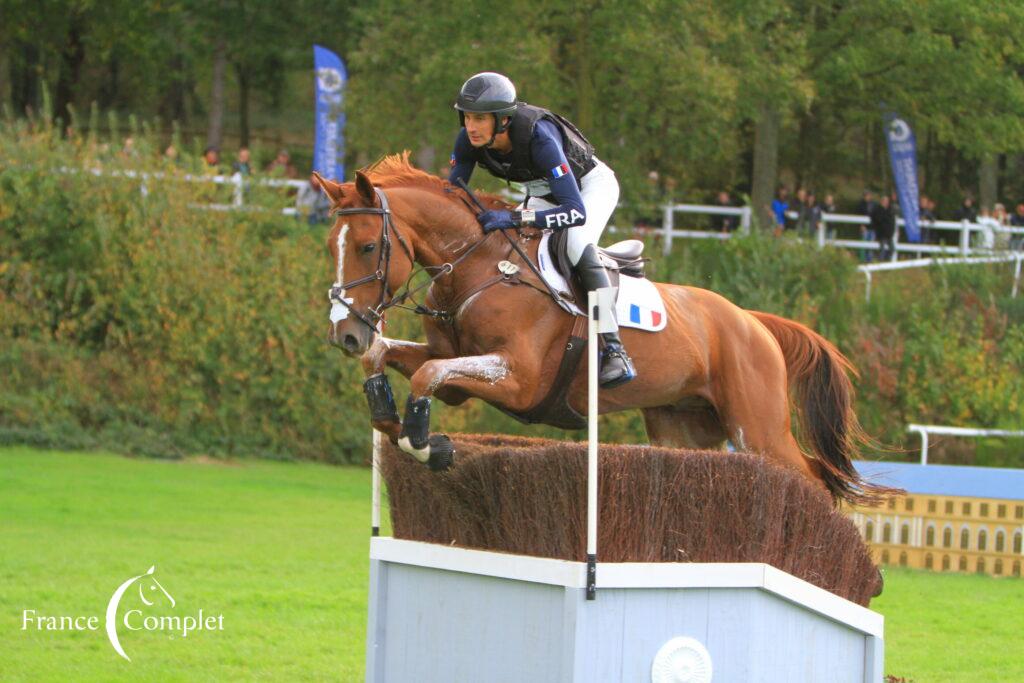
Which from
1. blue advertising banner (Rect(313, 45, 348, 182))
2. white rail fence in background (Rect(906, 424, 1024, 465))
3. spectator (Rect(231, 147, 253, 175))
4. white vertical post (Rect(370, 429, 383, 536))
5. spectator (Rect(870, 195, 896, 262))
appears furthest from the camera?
spectator (Rect(870, 195, 896, 262))

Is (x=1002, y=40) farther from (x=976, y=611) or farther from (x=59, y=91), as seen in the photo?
(x=59, y=91)

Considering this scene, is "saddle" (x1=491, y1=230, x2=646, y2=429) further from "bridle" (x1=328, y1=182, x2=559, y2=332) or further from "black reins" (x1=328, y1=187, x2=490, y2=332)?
"black reins" (x1=328, y1=187, x2=490, y2=332)

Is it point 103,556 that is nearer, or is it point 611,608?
point 611,608

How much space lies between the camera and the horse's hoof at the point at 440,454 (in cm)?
557

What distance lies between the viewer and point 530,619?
16.5 feet

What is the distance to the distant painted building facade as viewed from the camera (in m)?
11.8

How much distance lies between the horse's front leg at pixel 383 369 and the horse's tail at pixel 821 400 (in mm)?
2266

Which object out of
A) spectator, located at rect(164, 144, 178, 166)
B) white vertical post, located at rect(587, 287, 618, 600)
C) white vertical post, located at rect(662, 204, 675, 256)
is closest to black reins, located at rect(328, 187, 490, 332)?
white vertical post, located at rect(587, 287, 618, 600)

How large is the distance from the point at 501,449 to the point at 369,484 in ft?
38.1

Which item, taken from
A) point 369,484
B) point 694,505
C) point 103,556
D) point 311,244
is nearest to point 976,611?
point 694,505

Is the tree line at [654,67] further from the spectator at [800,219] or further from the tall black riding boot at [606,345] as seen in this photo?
the tall black riding boot at [606,345]

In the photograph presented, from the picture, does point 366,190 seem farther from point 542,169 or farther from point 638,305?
point 638,305

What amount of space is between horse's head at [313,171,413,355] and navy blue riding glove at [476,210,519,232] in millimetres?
398

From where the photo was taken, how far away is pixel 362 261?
233 inches
